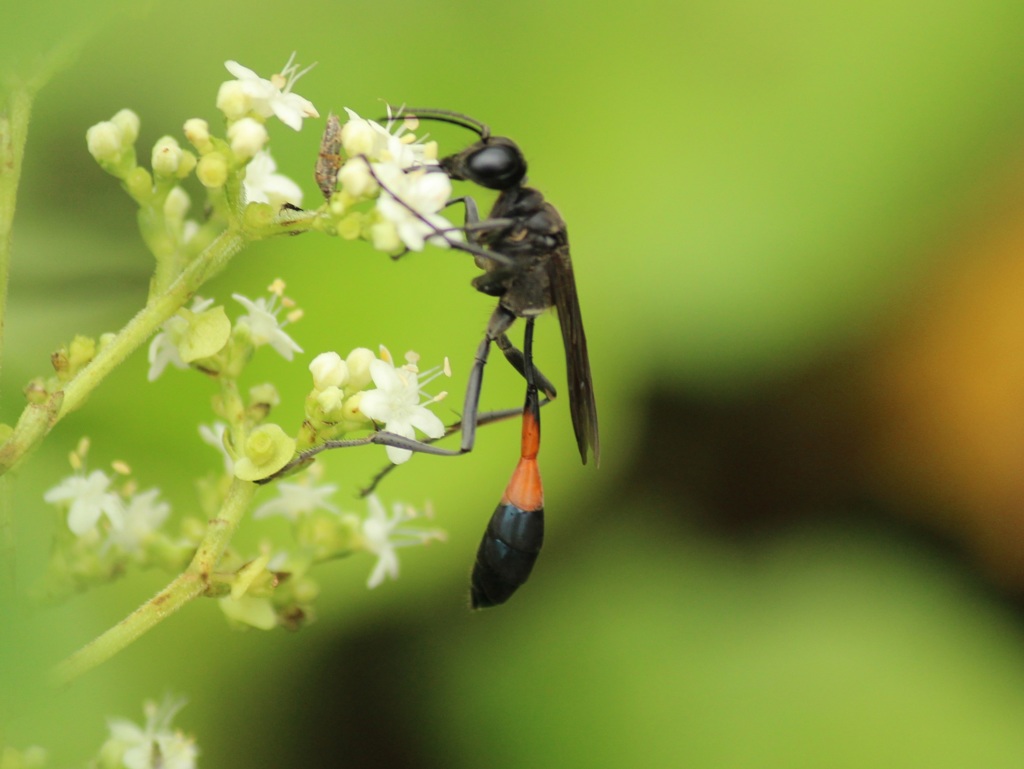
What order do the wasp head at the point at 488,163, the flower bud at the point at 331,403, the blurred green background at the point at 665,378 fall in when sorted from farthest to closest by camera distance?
the blurred green background at the point at 665,378 < the wasp head at the point at 488,163 < the flower bud at the point at 331,403

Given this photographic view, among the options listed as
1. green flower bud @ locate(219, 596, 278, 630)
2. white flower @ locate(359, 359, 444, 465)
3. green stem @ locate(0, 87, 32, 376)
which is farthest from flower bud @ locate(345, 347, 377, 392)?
green stem @ locate(0, 87, 32, 376)

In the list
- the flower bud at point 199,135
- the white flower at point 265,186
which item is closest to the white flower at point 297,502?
the white flower at point 265,186

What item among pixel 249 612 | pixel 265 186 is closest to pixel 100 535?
pixel 249 612

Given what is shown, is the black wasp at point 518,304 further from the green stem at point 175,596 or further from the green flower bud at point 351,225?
the green stem at point 175,596

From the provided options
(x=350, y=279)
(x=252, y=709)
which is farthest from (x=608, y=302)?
(x=252, y=709)

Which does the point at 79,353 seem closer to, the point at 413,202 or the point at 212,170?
the point at 212,170

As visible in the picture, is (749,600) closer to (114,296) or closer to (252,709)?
(252,709)
